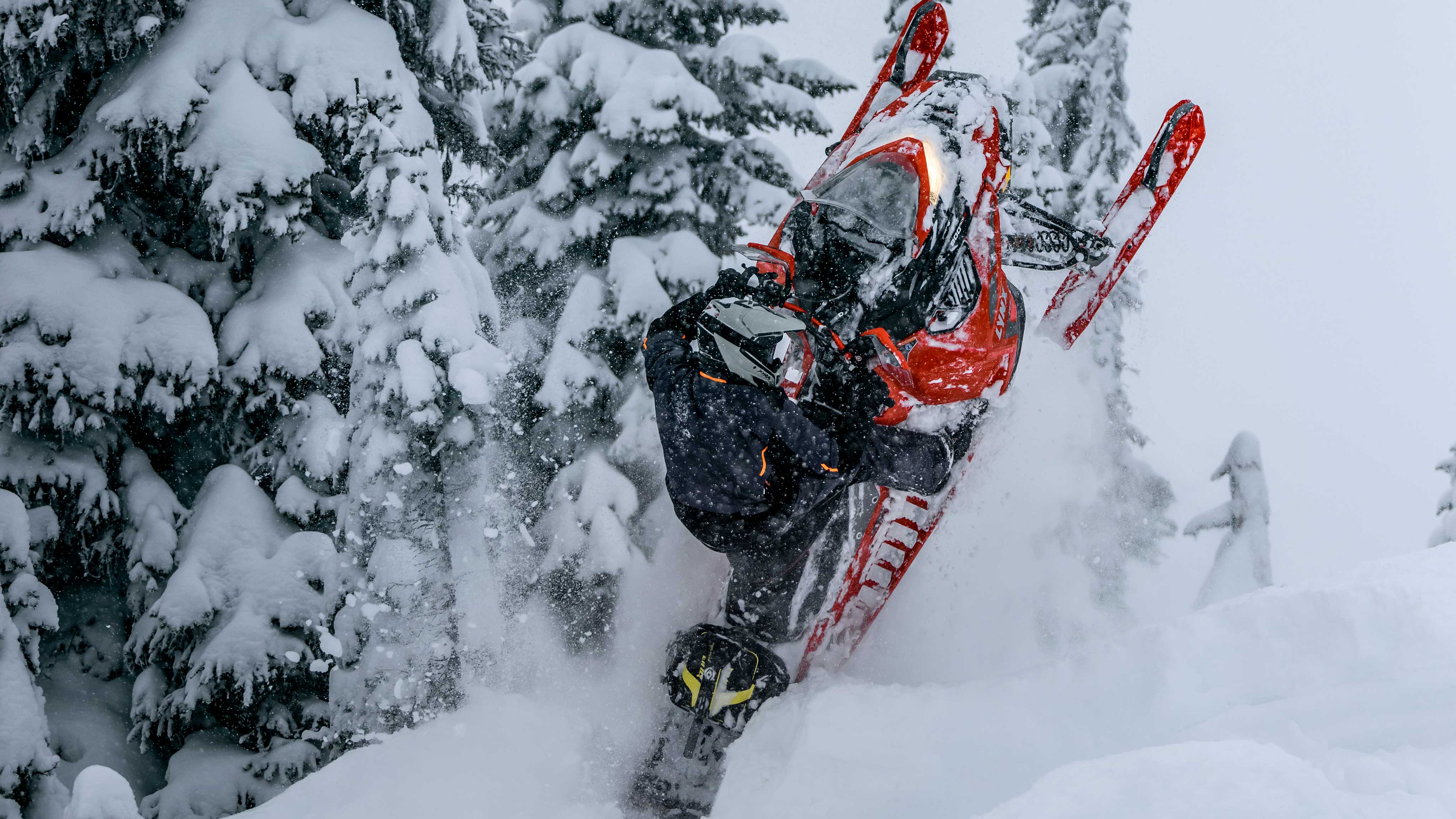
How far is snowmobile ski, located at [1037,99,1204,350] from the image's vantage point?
410cm

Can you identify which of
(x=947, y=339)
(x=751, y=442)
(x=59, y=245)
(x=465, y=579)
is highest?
(x=947, y=339)

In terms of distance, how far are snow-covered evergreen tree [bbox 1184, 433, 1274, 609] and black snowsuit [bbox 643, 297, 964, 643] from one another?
465cm

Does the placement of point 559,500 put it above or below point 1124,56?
below

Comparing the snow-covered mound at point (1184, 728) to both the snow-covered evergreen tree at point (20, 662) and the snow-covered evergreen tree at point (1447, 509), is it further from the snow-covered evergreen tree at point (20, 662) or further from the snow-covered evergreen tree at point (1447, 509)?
the snow-covered evergreen tree at point (1447, 509)

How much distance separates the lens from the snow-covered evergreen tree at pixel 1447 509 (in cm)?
815

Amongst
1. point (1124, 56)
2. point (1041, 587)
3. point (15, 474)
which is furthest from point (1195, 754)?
point (1124, 56)

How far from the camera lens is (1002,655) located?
4027mm

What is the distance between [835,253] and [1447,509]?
8967 mm

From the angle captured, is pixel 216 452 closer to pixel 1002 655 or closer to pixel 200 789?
pixel 200 789

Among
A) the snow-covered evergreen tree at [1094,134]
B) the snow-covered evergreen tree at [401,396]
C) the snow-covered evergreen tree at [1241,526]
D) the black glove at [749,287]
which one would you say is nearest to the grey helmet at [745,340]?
the black glove at [749,287]

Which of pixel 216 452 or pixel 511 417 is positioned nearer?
pixel 216 452

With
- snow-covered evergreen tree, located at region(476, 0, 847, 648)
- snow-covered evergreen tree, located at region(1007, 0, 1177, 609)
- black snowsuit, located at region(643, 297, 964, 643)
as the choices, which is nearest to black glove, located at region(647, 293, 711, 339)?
black snowsuit, located at region(643, 297, 964, 643)

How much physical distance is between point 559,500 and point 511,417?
1.09 metres

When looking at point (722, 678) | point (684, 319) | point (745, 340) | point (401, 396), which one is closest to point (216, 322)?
point (401, 396)
